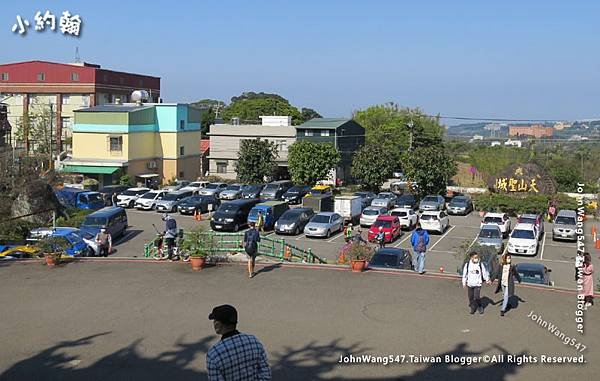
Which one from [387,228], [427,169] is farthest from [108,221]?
[427,169]

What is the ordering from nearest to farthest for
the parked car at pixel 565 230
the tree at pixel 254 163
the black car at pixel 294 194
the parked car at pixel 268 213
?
the parked car at pixel 565 230, the parked car at pixel 268 213, the black car at pixel 294 194, the tree at pixel 254 163

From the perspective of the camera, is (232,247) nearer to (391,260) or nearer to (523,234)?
(391,260)

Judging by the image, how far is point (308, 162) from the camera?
179 feet

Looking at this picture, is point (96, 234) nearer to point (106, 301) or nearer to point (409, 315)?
point (106, 301)

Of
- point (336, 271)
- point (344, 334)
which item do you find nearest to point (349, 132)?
point (336, 271)

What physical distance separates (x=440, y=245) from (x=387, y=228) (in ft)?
9.00

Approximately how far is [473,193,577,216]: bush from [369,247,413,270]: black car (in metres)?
26.8

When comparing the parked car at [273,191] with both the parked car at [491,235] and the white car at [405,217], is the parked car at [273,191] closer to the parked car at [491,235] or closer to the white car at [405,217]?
the white car at [405,217]

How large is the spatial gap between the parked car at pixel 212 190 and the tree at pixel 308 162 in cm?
669

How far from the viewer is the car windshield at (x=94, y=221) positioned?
3059 cm

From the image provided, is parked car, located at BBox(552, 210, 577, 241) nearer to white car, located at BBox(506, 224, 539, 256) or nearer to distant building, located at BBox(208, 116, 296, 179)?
white car, located at BBox(506, 224, 539, 256)

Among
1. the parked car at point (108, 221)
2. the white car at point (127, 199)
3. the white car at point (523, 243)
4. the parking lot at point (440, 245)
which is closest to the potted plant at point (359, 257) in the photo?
the parking lot at point (440, 245)

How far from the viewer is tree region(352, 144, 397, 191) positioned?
171ft

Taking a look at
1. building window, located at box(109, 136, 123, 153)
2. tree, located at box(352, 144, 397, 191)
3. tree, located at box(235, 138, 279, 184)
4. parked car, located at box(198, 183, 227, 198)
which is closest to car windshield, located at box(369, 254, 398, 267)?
A: parked car, located at box(198, 183, 227, 198)
